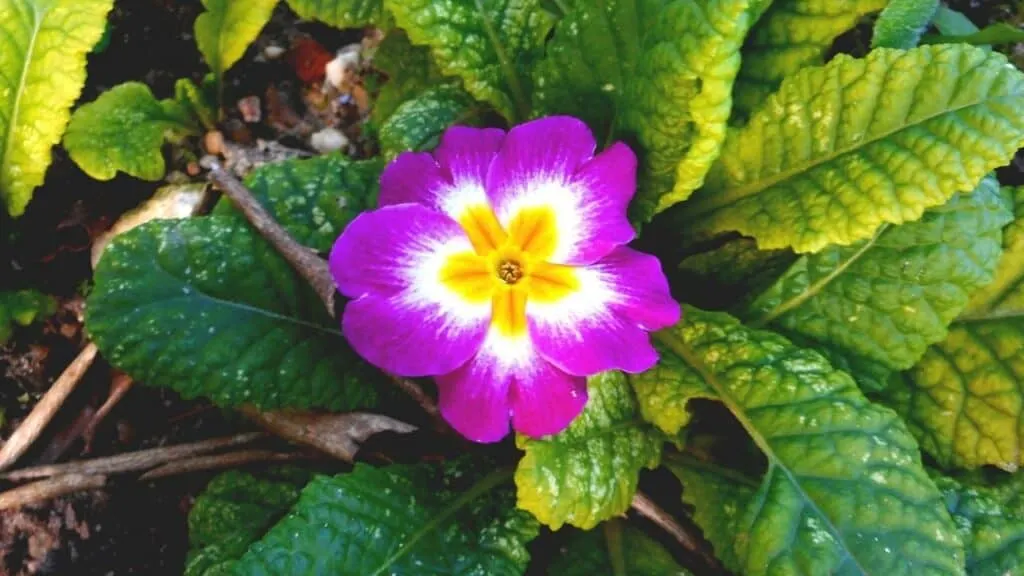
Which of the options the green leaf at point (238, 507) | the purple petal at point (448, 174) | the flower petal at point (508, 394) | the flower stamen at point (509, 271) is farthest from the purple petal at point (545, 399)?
the green leaf at point (238, 507)

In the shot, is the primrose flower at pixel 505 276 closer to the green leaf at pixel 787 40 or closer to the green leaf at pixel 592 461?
the green leaf at pixel 592 461

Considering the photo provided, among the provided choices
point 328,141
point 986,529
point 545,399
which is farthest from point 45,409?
point 986,529

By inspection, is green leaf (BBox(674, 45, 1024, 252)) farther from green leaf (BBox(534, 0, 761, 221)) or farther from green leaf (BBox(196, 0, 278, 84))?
green leaf (BBox(196, 0, 278, 84))

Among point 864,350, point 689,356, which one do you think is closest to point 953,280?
point 864,350

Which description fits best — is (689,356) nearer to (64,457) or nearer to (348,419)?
(348,419)

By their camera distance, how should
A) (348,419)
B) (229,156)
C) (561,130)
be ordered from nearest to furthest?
(561,130) < (348,419) < (229,156)
